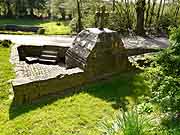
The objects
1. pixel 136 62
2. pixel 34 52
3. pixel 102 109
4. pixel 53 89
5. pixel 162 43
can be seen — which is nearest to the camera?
pixel 102 109

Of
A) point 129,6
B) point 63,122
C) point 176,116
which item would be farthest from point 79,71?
point 129,6

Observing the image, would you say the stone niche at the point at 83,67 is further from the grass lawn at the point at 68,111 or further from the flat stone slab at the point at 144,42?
the flat stone slab at the point at 144,42

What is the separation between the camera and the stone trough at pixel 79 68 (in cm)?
672

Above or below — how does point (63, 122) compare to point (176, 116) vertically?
below

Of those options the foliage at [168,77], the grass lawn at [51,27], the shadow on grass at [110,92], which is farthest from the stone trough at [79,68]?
the grass lawn at [51,27]

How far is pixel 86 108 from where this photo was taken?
625 centimetres

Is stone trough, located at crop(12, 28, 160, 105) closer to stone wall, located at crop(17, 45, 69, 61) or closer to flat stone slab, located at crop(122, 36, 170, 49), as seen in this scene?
stone wall, located at crop(17, 45, 69, 61)

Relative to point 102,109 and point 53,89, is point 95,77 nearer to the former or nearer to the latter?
point 53,89

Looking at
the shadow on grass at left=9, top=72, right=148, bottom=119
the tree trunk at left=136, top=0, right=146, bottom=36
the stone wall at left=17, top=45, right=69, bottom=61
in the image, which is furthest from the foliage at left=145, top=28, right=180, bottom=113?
the tree trunk at left=136, top=0, right=146, bottom=36

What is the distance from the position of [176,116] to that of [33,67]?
5.99m

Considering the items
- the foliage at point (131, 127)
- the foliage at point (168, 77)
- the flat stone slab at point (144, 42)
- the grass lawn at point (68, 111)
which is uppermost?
the foliage at point (168, 77)

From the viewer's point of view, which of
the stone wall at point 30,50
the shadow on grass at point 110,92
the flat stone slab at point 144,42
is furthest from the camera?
the flat stone slab at point 144,42

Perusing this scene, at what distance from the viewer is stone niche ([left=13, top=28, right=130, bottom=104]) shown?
22.0 feet

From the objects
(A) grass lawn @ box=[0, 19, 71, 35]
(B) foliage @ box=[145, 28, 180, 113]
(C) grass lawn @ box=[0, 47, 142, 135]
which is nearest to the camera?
Answer: (B) foliage @ box=[145, 28, 180, 113]
